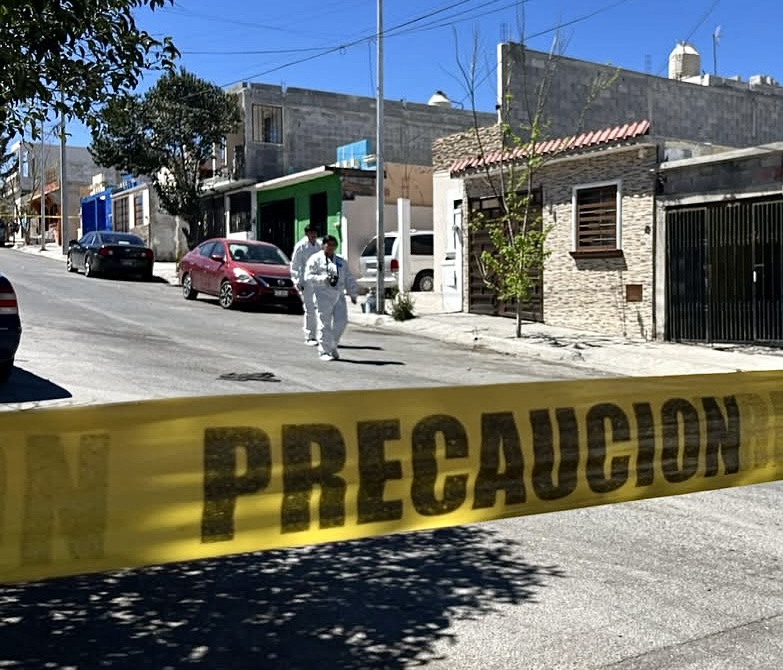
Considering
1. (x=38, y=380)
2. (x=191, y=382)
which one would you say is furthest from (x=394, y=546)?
(x=38, y=380)

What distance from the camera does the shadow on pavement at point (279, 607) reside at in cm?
360

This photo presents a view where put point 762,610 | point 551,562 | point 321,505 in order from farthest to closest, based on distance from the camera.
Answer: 1. point 551,562
2. point 762,610
3. point 321,505

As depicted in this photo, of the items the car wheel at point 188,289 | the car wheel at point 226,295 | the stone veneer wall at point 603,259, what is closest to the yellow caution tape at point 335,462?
the stone veneer wall at point 603,259

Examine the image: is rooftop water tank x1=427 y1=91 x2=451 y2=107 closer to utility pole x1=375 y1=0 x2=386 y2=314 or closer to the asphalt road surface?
utility pole x1=375 y1=0 x2=386 y2=314

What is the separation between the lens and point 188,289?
68.3ft

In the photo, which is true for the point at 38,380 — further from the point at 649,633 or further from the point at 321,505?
the point at 649,633

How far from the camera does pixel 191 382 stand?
31.3 feet

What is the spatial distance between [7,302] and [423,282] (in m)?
16.4

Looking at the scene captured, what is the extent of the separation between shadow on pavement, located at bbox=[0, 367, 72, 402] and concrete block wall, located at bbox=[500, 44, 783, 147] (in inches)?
525

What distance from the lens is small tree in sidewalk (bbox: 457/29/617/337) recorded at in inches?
618

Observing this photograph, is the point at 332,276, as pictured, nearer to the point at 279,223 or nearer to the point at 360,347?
the point at 360,347

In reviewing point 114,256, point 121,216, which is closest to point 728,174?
point 114,256

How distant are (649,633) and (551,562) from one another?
938 mm

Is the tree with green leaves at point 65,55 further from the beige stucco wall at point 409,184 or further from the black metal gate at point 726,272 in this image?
the beige stucco wall at point 409,184
